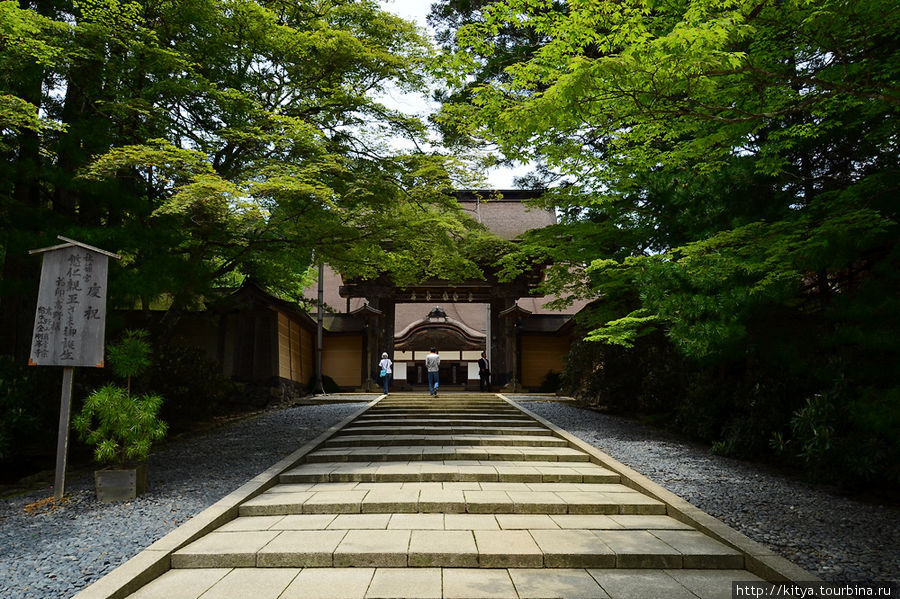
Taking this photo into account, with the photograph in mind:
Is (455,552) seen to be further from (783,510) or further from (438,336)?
(438,336)

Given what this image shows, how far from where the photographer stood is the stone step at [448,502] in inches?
206

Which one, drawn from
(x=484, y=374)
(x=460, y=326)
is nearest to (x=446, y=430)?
(x=484, y=374)

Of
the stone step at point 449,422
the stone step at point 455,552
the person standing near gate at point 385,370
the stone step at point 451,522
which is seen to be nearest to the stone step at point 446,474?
the stone step at point 451,522

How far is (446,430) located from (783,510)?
231 inches

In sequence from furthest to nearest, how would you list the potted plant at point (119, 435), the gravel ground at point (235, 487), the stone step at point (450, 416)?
1. the stone step at point (450, 416)
2. the potted plant at point (119, 435)
3. the gravel ground at point (235, 487)

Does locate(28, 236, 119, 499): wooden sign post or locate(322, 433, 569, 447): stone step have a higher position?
locate(28, 236, 119, 499): wooden sign post

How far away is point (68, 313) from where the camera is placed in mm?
5855

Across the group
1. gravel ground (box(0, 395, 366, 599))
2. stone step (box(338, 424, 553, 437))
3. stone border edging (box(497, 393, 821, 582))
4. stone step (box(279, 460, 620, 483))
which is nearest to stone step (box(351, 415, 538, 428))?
stone step (box(338, 424, 553, 437))

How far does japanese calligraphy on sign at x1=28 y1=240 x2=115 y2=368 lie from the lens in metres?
5.77

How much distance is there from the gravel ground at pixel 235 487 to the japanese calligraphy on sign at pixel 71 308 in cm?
159

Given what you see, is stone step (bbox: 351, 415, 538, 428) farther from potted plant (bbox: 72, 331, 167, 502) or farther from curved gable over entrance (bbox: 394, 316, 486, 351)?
curved gable over entrance (bbox: 394, 316, 486, 351)

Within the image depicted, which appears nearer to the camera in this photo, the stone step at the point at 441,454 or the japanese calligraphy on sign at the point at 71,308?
the japanese calligraphy on sign at the point at 71,308

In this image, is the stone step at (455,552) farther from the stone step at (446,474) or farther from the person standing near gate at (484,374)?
the person standing near gate at (484,374)

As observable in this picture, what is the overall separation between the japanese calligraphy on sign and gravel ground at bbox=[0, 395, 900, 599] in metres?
1.59
